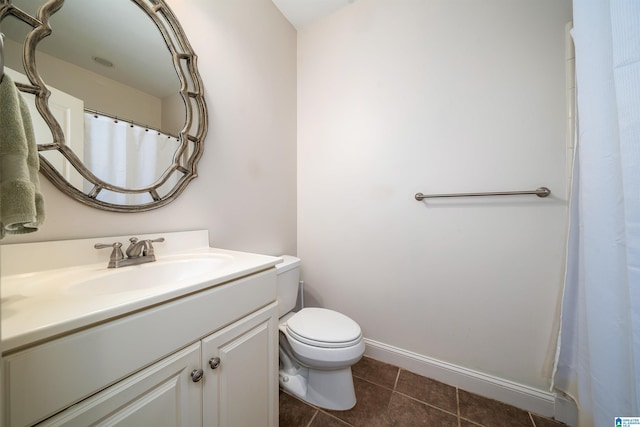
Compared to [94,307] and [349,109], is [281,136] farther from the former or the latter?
A: [94,307]

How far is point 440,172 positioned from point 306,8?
1465mm

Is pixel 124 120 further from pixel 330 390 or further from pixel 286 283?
pixel 330 390

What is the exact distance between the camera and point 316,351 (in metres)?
1.03

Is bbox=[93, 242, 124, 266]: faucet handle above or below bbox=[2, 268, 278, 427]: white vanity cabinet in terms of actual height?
above

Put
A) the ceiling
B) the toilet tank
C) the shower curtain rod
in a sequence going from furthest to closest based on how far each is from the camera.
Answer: the ceiling
the toilet tank
the shower curtain rod

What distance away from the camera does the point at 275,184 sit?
1510 millimetres

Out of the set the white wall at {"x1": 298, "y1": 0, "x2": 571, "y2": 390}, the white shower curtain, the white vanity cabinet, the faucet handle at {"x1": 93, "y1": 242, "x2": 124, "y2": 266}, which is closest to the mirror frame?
A: the faucet handle at {"x1": 93, "y1": 242, "x2": 124, "y2": 266}

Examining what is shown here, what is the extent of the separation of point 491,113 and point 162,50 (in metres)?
1.61

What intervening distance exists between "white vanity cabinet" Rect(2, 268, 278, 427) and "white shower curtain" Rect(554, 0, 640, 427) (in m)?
1.02

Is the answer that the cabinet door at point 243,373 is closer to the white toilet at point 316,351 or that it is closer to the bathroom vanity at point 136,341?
the bathroom vanity at point 136,341

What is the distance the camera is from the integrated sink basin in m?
0.56

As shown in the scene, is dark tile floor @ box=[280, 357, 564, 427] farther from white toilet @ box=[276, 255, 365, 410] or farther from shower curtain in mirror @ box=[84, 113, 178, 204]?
Result: shower curtain in mirror @ box=[84, 113, 178, 204]

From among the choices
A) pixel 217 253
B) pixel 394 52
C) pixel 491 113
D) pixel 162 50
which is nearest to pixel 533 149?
pixel 491 113

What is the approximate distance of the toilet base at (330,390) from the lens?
1.10 m
